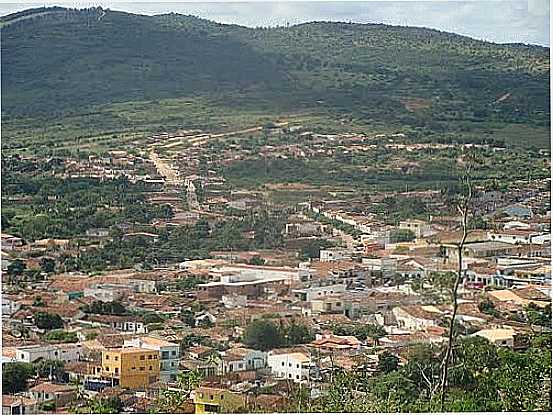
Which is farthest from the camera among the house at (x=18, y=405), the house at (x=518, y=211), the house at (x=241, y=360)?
the house at (x=518, y=211)

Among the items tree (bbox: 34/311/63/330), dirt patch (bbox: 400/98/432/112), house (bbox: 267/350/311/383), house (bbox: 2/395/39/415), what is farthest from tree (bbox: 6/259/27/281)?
dirt patch (bbox: 400/98/432/112)

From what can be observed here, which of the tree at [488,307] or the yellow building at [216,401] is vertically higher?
the tree at [488,307]

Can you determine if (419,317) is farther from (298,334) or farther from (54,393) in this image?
(54,393)

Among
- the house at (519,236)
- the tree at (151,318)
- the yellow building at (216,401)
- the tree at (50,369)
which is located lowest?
the yellow building at (216,401)

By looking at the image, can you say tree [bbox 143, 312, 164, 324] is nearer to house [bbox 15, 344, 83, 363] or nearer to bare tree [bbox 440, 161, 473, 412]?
house [bbox 15, 344, 83, 363]

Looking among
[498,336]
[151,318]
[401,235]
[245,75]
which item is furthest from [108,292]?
[498,336]

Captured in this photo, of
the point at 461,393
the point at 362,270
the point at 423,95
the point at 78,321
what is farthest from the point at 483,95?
the point at 78,321

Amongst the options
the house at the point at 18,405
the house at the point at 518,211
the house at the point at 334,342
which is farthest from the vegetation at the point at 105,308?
the house at the point at 518,211

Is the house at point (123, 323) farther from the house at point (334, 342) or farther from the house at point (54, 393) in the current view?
the house at point (334, 342)
